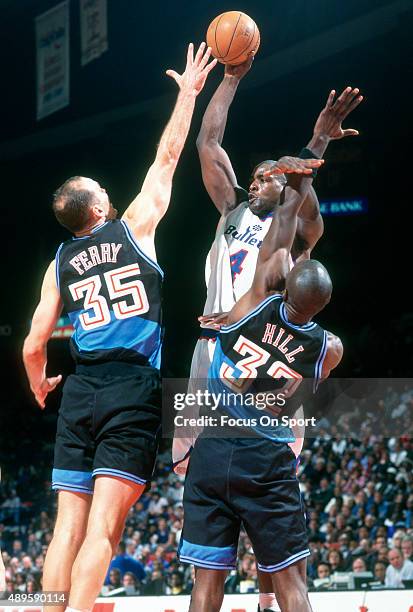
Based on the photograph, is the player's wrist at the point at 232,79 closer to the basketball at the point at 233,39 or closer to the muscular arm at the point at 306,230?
the basketball at the point at 233,39

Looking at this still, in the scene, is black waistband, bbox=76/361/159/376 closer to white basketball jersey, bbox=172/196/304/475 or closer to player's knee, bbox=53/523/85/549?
white basketball jersey, bbox=172/196/304/475

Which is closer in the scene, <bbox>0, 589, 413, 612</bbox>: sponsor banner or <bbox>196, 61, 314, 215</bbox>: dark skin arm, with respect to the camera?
<bbox>196, 61, 314, 215</bbox>: dark skin arm

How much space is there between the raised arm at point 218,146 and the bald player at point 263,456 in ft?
3.87

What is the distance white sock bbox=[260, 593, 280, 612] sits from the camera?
4801 millimetres

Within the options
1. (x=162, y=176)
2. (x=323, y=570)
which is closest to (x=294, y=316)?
(x=162, y=176)

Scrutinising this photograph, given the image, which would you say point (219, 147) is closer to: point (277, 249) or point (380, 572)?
point (277, 249)

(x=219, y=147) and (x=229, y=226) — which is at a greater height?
(x=219, y=147)

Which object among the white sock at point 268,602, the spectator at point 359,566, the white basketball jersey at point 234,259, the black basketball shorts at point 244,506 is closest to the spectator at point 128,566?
the spectator at point 359,566

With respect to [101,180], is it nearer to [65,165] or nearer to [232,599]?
[65,165]

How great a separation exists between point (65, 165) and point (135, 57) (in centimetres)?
301

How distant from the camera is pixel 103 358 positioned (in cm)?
455

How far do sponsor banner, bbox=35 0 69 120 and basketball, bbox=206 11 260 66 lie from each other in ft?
36.9

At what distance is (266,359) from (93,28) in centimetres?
1300

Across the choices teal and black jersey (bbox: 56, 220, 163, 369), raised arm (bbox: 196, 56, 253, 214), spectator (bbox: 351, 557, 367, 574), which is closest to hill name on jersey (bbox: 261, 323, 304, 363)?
teal and black jersey (bbox: 56, 220, 163, 369)
